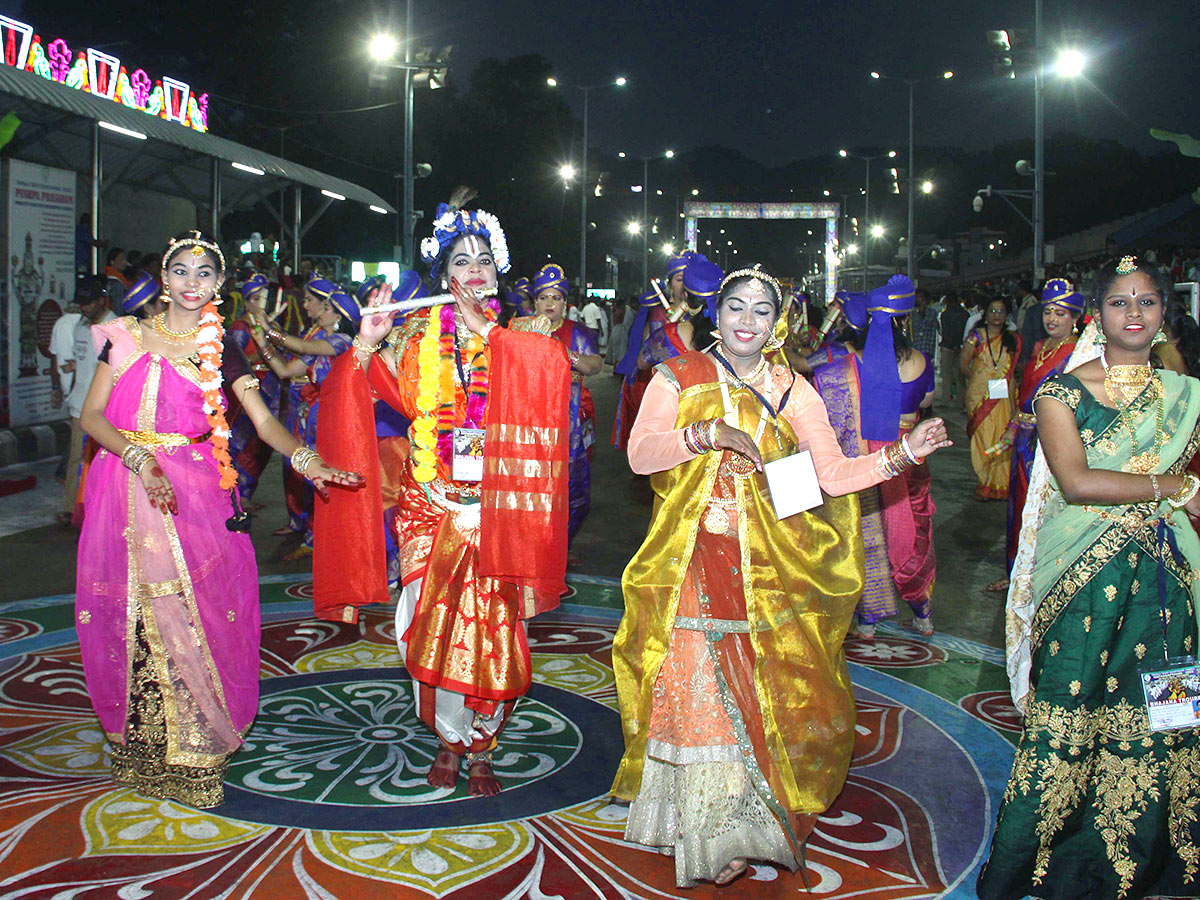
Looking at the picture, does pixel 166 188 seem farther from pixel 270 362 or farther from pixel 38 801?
pixel 38 801

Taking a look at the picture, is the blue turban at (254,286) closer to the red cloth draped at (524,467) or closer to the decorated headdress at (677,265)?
the decorated headdress at (677,265)

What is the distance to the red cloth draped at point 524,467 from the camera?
4.24 metres

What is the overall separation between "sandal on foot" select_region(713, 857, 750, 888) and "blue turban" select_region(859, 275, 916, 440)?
3175 mm

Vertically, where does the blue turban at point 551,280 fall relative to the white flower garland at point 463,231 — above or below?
above

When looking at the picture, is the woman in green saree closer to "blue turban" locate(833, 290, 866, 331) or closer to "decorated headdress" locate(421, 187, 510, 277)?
"decorated headdress" locate(421, 187, 510, 277)

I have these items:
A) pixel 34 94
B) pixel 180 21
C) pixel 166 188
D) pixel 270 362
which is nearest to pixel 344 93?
pixel 180 21

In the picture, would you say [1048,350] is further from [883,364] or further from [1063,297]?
[883,364]

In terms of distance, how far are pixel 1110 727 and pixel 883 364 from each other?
297 centimetres

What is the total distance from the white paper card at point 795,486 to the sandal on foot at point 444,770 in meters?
1.76

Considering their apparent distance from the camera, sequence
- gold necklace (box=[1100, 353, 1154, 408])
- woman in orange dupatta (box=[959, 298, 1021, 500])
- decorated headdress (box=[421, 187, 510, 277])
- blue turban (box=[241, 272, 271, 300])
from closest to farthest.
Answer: gold necklace (box=[1100, 353, 1154, 408]), decorated headdress (box=[421, 187, 510, 277]), blue turban (box=[241, 272, 271, 300]), woman in orange dupatta (box=[959, 298, 1021, 500])

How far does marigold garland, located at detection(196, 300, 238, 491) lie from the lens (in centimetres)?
437

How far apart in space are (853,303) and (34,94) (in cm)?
948

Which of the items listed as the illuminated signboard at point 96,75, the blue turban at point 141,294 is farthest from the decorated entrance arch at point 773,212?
the blue turban at point 141,294

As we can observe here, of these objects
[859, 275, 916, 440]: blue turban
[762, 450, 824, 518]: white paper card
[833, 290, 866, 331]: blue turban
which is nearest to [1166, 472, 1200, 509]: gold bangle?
[762, 450, 824, 518]: white paper card
